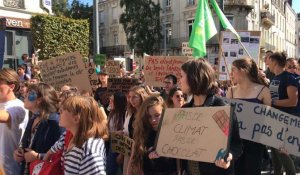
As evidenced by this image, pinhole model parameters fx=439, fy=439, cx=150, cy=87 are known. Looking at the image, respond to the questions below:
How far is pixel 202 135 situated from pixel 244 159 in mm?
1486

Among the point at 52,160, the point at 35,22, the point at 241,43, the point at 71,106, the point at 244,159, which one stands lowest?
the point at 244,159

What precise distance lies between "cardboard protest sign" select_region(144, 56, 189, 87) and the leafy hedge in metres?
8.96

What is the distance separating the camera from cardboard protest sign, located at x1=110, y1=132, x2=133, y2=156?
4.48 metres

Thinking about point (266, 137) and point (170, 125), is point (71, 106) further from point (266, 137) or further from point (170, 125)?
point (266, 137)

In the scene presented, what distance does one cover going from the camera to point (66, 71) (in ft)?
24.8

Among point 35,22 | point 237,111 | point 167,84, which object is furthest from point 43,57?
point 237,111

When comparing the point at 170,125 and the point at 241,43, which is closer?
the point at 170,125

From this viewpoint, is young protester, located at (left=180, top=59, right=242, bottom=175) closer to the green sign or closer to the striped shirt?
the striped shirt

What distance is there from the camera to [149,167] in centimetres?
368

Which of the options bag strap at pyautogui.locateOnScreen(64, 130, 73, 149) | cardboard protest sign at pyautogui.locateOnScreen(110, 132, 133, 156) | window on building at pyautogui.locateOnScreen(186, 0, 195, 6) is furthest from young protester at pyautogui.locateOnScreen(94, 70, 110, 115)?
window on building at pyautogui.locateOnScreen(186, 0, 195, 6)

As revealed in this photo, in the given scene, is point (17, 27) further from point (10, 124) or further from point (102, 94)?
point (10, 124)

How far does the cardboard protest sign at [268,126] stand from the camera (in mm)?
4668

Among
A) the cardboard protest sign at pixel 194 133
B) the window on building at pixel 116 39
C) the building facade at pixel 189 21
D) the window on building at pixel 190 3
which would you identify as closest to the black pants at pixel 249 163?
the cardboard protest sign at pixel 194 133

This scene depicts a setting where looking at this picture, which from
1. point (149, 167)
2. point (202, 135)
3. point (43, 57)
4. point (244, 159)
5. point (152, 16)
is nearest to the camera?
point (202, 135)
